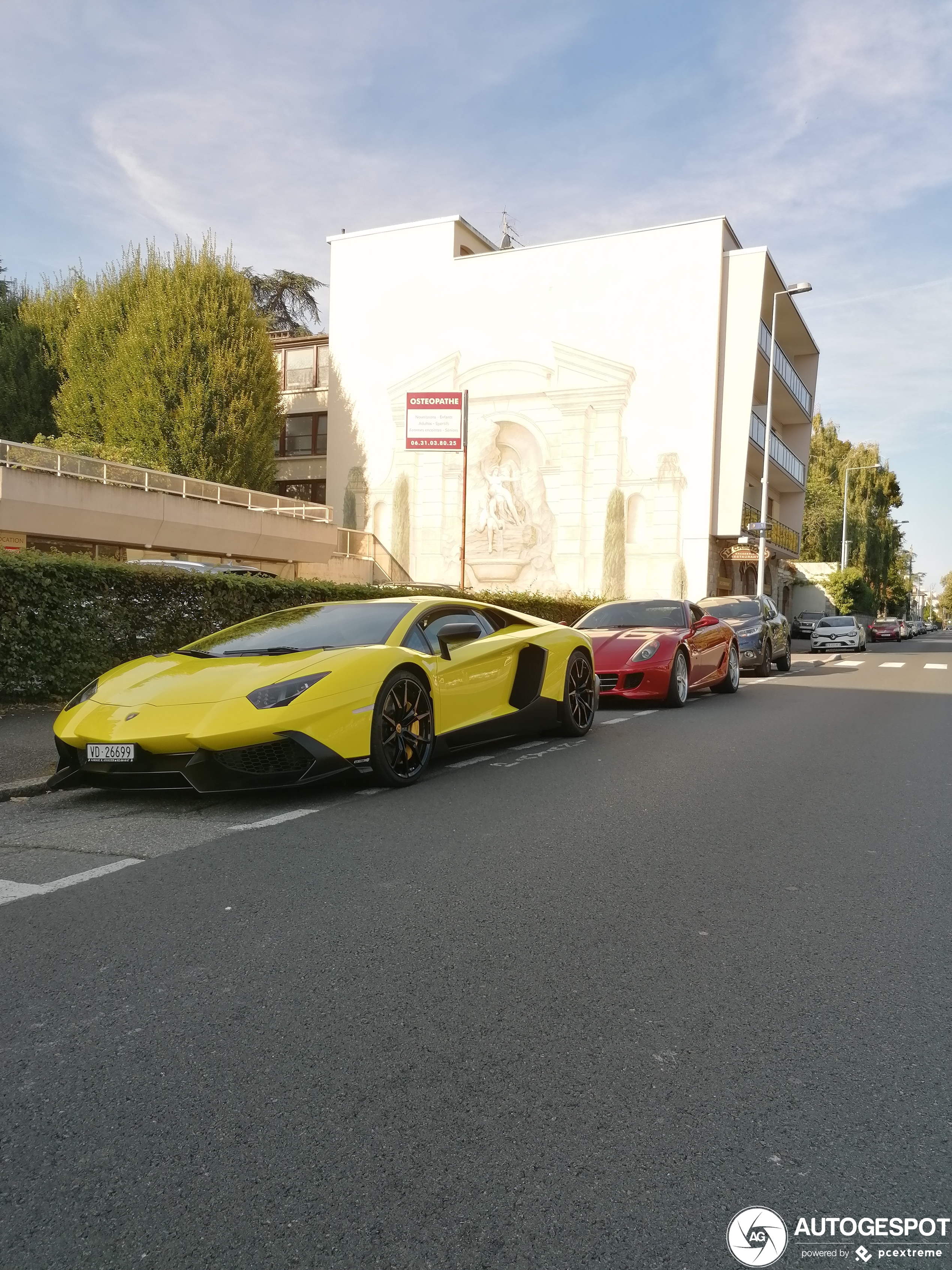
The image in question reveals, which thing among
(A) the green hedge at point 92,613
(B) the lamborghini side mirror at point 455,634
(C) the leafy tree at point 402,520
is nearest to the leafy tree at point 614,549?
(C) the leafy tree at point 402,520

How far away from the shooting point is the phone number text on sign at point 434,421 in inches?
1399

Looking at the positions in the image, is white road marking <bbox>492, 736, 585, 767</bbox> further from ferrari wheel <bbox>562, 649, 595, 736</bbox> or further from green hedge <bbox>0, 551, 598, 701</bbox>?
green hedge <bbox>0, 551, 598, 701</bbox>

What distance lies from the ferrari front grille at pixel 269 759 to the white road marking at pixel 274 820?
Result: 21cm

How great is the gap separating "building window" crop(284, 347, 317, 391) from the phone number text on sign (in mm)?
15866

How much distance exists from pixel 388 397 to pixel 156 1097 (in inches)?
1770

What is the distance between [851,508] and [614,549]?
33.7 m

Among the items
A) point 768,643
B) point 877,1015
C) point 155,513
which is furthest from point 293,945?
point 155,513

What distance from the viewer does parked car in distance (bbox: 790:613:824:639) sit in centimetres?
4731

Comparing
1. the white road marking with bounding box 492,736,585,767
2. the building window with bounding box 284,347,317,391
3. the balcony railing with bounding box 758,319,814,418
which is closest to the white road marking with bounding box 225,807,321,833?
the white road marking with bounding box 492,736,585,767

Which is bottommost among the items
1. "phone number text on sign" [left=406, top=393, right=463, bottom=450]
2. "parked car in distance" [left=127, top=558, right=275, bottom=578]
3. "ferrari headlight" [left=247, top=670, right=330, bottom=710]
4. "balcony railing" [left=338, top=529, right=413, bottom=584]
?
"ferrari headlight" [left=247, top=670, right=330, bottom=710]

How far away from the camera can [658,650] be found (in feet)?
38.6

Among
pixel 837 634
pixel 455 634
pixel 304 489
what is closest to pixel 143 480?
pixel 304 489

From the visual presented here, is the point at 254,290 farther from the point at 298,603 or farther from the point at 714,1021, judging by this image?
Result: the point at 714,1021

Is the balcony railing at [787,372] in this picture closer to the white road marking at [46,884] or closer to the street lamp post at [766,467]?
the street lamp post at [766,467]
